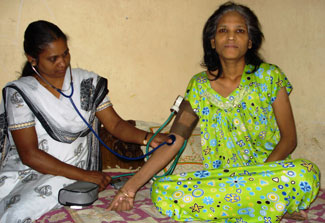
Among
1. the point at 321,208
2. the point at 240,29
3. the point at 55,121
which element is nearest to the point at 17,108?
the point at 55,121

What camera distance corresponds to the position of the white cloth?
166 cm

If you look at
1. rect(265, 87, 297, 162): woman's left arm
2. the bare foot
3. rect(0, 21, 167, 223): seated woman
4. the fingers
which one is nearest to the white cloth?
rect(0, 21, 167, 223): seated woman

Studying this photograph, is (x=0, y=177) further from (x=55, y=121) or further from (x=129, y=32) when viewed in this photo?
(x=129, y=32)

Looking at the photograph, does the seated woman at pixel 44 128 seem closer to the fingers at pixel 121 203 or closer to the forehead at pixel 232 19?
the fingers at pixel 121 203

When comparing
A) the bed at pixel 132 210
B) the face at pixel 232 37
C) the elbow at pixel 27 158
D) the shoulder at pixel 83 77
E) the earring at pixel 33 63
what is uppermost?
the face at pixel 232 37

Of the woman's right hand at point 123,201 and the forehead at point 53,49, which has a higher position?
the forehead at point 53,49

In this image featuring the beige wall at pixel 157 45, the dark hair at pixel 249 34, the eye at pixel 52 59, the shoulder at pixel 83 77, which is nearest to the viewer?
the eye at pixel 52 59

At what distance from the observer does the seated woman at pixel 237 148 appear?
153 centimetres

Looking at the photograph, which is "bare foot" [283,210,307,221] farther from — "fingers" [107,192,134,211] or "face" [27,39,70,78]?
"face" [27,39,70,78]

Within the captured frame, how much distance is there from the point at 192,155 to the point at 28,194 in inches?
41.9

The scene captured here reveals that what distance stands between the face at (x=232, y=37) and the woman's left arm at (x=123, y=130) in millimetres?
575

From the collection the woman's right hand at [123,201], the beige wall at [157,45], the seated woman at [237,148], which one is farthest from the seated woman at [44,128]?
the beige wall at [157,45]

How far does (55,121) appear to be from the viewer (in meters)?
1.85

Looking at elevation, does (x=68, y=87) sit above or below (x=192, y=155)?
above
